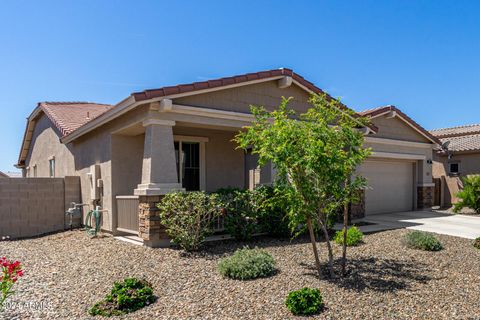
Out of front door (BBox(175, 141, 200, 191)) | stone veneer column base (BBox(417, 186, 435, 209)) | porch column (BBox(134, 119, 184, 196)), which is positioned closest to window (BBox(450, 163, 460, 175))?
stone veneer column base (BBox(417, 186, 435, 209))

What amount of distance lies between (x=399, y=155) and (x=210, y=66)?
28.1 ft

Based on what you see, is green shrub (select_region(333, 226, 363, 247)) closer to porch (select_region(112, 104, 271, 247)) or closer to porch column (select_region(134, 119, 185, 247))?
porch (select_region(112, 104, 271, 247))

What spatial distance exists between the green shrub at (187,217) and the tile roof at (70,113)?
22.7 ft

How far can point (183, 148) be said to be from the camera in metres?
11.2

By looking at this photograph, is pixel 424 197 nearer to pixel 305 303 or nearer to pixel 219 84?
pixel 219 84

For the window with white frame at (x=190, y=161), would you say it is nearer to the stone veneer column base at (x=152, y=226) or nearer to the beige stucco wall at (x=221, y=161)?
the beige stucco wall at (x=221, y=161)

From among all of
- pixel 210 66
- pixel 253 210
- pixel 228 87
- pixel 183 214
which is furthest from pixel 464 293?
pixel 210 66

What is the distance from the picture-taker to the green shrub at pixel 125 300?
457 cm

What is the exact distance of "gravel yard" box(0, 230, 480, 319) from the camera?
438 cm

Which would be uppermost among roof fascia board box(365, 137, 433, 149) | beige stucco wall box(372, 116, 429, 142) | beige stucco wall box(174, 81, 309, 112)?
beige stucco wall box(174, 81, 309, 112)

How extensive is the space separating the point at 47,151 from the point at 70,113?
253cm

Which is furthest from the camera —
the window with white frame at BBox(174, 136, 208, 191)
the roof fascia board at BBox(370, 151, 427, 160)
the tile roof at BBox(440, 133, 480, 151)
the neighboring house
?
the tile roof at BBox(440, 133, 480, 151)

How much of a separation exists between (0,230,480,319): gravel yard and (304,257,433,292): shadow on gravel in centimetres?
2

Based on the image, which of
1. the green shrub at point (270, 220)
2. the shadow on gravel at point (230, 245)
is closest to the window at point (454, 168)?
the shadow on gravel at point (230, 245)
